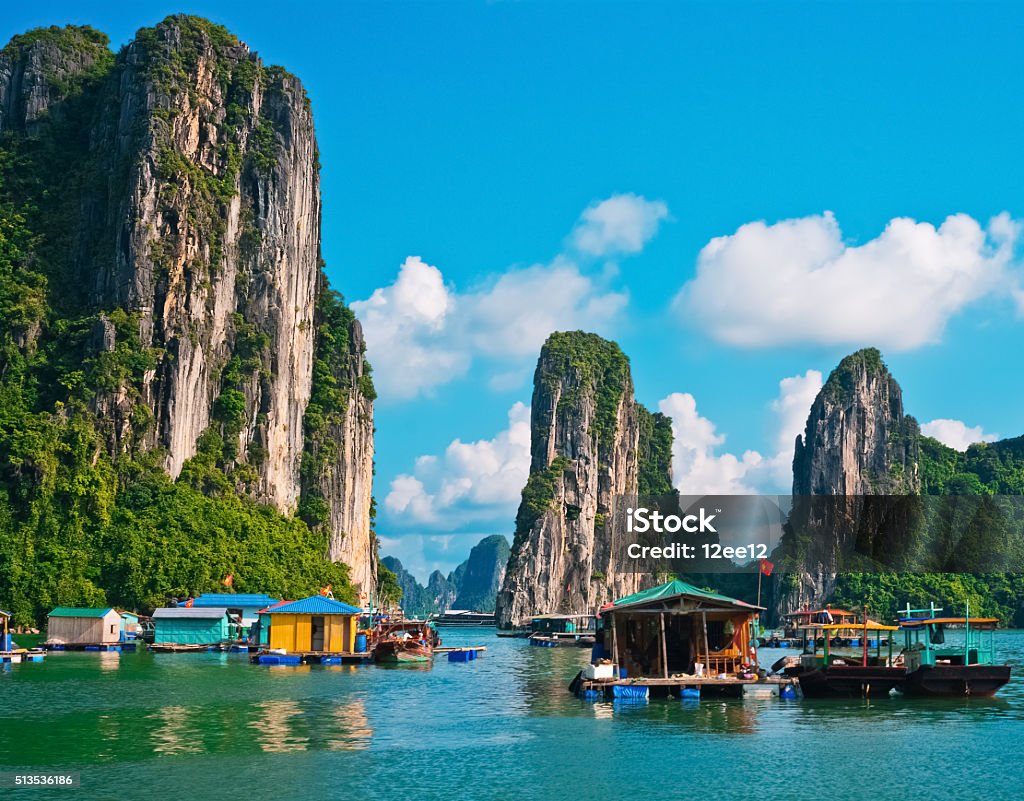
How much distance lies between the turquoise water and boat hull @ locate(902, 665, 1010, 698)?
0.85 m

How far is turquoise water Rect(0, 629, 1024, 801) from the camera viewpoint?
27750 mm

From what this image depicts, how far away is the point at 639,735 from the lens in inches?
1406

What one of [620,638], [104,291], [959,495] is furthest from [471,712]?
[959,495]

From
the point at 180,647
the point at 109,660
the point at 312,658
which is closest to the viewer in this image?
the point at 109,660

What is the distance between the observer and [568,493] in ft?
586

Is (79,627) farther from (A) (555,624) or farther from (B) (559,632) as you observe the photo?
(A) (555,624)

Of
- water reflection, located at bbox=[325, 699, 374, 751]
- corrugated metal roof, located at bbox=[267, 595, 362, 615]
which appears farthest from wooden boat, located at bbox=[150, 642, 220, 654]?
water reflection, located at bbox=[325, 699, 374, 751]

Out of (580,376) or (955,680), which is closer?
(955,680)

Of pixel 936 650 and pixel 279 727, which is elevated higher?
pixel 936 650

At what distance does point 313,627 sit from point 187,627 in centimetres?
1406

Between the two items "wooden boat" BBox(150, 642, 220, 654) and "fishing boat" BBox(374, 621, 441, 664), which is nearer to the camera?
"fishing boat" BBox(374, 621, 441, 664)

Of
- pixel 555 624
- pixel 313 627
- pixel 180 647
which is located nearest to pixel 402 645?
pixel 313 627

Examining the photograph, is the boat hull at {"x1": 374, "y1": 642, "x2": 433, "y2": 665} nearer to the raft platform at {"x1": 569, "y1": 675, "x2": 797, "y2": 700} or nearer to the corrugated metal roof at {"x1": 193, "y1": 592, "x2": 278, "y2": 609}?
the corrugated metal roof at {"x1": 193, "y1": 592, "x2": 278, "y2": 609}

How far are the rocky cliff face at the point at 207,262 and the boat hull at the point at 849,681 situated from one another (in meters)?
69.4
